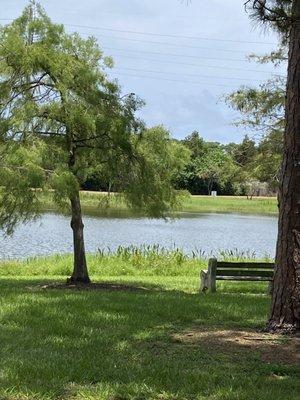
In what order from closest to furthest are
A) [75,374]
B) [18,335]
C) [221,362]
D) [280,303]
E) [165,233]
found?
[75,374] → [221,362] → [18,335] → [280,303] → [165,233]

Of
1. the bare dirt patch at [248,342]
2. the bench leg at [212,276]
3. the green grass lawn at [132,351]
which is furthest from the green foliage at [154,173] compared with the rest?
the bare dirt patch at [248,342]

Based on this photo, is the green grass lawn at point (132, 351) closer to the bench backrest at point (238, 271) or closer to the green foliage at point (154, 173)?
the bench backrest at point (238, 271)

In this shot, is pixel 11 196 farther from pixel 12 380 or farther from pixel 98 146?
pixel 12 380

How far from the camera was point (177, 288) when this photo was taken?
1360 cm

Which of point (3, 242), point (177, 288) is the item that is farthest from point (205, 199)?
point (177, 288)

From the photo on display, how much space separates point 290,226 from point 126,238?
866 inches

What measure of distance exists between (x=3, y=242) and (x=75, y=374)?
68.6 feet

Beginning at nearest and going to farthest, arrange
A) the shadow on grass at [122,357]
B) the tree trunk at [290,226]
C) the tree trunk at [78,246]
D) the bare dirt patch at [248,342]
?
the shadow on grass at [122,357], the bare dirt patch at [248,342], the tree trunk at [290,226], the tree trunk at [78,246]

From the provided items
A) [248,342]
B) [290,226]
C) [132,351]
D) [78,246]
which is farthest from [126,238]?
[132,351]

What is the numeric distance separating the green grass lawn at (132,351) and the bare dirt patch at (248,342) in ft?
0.08

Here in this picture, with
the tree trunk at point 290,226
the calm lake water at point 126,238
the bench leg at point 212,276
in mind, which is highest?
the tree trunk at point 290,226

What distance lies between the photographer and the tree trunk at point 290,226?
Result: 712 cm

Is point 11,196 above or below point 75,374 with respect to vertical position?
above

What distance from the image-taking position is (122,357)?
565 cm
